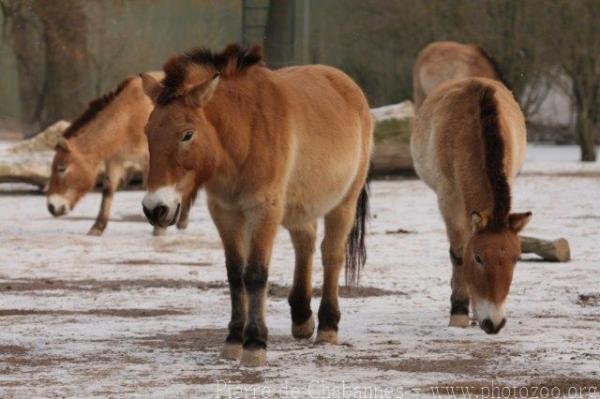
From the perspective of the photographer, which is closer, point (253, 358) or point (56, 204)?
point (253, 358)

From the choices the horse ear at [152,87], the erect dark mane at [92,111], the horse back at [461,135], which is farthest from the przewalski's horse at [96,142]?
the horse ear at [152,87]

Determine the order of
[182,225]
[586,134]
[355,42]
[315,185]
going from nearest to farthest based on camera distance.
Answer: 1. [315,185]
2. [182,225]
3. [586,134]
4. [355,42]

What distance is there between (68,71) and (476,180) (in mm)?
16011

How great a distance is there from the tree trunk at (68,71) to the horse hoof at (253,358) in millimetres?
13667

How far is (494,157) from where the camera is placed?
7629 millimetres

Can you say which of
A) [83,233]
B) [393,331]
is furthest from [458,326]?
[83,233]

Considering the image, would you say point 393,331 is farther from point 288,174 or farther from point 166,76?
point 166,76

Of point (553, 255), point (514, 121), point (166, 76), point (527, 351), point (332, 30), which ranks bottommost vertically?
point (332, 30)

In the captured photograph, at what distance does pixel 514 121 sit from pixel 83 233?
21.0 feet

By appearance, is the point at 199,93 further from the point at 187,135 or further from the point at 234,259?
the point at 234,259

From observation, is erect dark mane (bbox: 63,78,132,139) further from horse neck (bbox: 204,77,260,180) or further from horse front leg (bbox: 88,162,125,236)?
horse neck (bbox: 204,77,260,180)

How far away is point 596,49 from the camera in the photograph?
22641 mm

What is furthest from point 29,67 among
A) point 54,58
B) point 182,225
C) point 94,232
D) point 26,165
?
point 94,232

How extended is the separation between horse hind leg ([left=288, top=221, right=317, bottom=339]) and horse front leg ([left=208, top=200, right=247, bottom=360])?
0.72 meters
